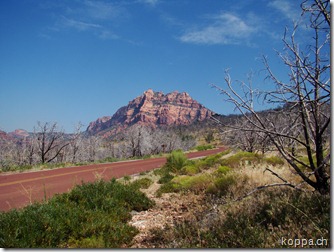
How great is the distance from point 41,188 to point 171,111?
12314 cm

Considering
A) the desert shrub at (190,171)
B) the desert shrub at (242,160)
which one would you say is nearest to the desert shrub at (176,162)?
the desert shrub at (190,171)

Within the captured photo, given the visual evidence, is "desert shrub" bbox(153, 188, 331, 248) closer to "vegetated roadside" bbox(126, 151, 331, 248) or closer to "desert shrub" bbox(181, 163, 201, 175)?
"vegetated roadside" bbox(126, 151, 331, 248)

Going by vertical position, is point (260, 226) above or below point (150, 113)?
below

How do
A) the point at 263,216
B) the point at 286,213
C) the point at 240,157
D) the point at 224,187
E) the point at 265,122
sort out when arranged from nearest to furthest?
1. the point at 286,213
2. the point at 263,216
3. the point at 265,122
4. the point at 224,187
5. the point at 240,157

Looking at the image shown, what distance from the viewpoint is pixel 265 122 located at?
215 inches

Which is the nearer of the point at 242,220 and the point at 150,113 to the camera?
the point at 242,220

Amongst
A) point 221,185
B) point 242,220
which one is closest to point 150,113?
point 221,185

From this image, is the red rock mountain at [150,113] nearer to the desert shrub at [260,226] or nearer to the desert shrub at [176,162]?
the desert shrub at [176,162]

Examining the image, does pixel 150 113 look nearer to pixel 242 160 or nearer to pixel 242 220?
pixel 242 160

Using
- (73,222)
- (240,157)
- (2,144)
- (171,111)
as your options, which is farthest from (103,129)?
(73,222)

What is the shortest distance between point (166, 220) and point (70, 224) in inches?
78.2

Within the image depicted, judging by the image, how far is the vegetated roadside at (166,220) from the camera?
380cm

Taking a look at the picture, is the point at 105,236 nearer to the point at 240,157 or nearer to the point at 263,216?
the point at 263,216

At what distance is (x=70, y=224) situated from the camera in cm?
511
